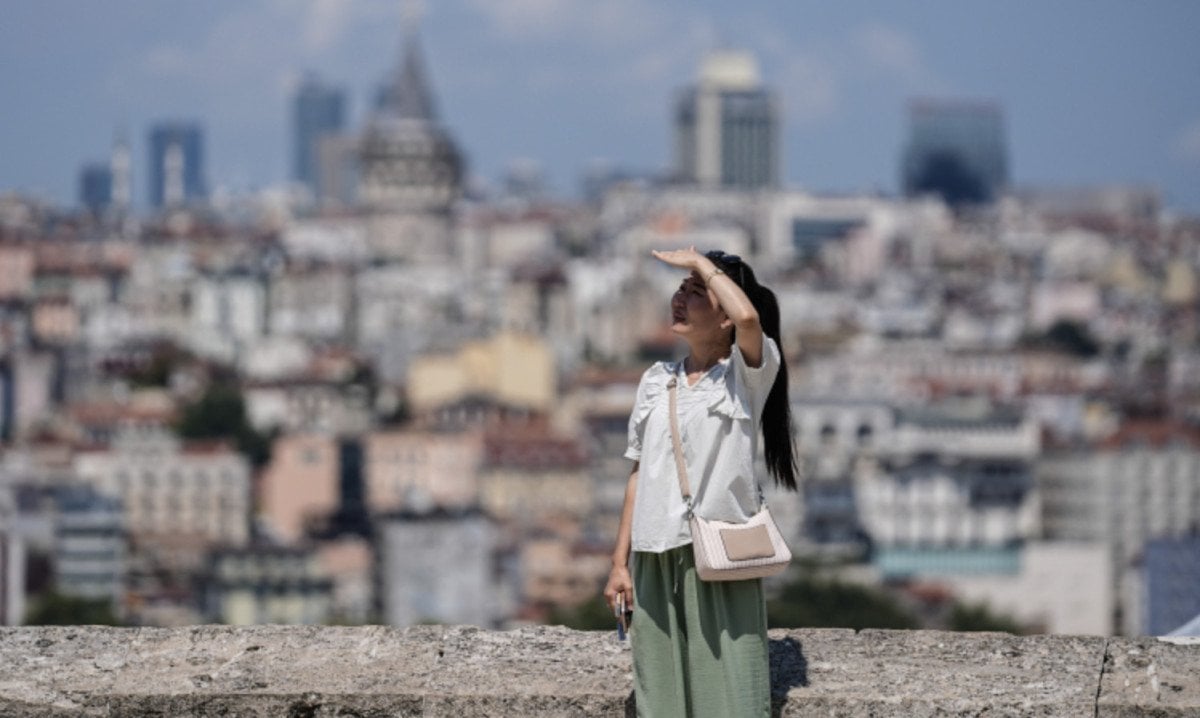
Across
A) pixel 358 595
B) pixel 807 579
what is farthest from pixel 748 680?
pixel 358 595

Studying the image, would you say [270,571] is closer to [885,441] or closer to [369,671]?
[885,441]

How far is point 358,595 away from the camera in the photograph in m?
38.3

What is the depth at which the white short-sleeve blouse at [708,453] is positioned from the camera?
3711mm

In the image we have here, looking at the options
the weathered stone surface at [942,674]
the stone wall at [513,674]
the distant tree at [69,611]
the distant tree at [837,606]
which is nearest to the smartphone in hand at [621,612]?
the stone wall at [513,674]

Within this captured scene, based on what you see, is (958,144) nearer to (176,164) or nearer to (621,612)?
(176,164)

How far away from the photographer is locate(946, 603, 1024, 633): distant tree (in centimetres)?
3341

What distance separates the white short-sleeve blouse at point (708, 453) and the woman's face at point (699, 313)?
0.05m

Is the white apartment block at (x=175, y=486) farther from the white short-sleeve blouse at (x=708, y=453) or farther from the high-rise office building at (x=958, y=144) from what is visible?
the high-rise office building at (x=958, y=144)

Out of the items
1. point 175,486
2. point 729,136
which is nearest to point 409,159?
point 729,136

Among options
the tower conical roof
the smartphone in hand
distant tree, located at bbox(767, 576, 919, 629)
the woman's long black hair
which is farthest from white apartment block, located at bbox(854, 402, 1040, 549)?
the tower conical roof

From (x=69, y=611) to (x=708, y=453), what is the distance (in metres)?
30.9

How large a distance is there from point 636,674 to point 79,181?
14670 cm

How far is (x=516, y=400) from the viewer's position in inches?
2402

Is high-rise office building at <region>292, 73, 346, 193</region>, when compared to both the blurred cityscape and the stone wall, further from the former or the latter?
the stone wall
